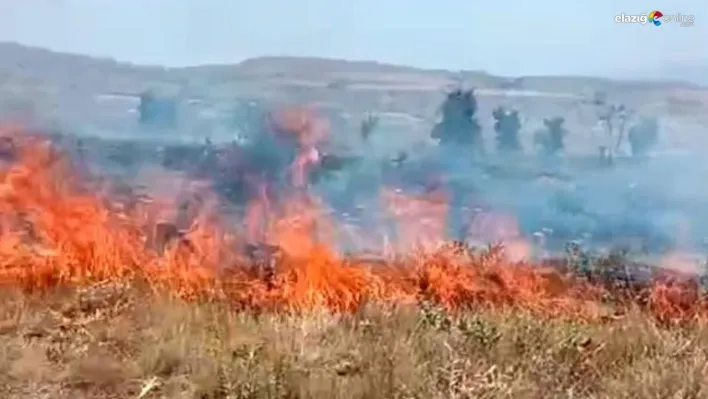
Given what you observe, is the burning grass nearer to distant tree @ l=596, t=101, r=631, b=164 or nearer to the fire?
the fire

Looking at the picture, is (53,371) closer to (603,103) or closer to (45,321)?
(45,321)

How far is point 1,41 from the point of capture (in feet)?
15.6

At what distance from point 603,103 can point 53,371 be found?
2.48 metres

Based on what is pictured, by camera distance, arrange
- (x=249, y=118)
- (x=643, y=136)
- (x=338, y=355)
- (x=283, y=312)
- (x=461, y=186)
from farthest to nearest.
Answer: (x=249, y=118)
(x=461, y=186)
(x=643, y=136)
(x=283, y=312)
(x=338, y=355)

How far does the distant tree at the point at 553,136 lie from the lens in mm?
4328

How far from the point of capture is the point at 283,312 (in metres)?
4.12

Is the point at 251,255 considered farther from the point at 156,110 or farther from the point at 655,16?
the point at 655,16

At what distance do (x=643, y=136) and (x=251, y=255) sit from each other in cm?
178

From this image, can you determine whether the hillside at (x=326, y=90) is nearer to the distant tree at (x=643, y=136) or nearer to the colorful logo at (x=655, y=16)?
the distant tree at (x=643, y=136)

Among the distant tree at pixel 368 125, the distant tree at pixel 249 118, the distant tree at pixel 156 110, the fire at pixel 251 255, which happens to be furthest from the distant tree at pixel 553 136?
the distant tree at pixel 156 110

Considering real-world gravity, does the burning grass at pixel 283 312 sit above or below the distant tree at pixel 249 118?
below

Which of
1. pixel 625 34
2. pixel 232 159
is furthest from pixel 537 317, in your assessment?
pixel 232 159

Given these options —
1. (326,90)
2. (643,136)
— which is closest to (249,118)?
(326,90)

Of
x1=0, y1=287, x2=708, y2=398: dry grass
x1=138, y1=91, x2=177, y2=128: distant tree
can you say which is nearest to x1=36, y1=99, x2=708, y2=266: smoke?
x1=138, y1=91, x2=177, y2=128: distant tree
